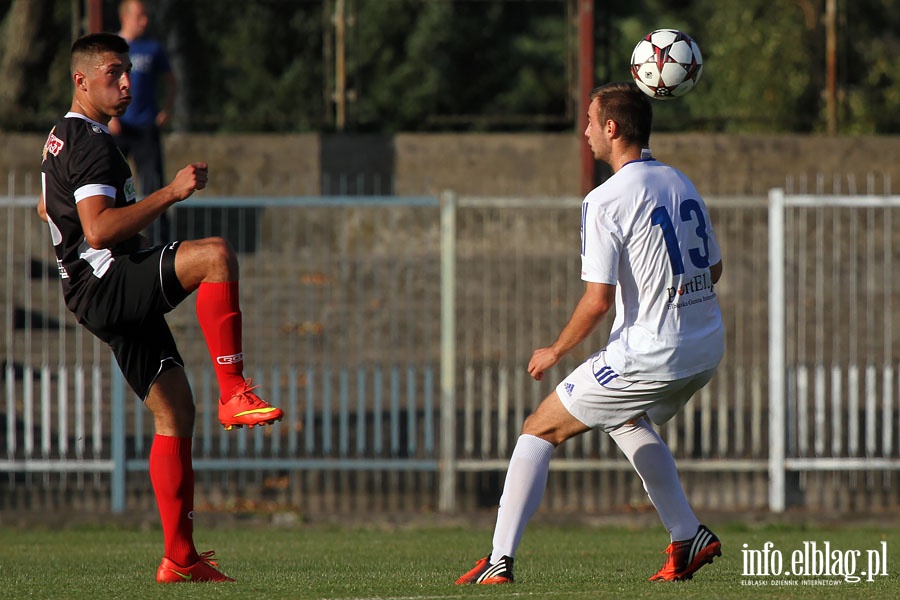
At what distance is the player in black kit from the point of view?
5.64 m

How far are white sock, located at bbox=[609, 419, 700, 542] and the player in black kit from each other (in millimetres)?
1540

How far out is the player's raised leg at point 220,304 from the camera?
5.71 metres

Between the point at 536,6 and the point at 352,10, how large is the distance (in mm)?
17679

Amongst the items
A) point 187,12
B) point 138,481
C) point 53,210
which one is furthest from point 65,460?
point 187,12

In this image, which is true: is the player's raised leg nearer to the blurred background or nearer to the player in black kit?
the player in black kit

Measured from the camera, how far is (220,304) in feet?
18.9

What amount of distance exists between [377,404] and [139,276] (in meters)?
5.19

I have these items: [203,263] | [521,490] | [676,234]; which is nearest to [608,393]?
[521,490]

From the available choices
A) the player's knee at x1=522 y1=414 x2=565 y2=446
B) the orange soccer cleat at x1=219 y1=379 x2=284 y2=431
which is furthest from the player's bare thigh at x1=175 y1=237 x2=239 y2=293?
the player's knee at x1=522 y1=414 x2=565 y2=446

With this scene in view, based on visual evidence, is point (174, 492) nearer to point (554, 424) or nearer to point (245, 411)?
point (245, 411)

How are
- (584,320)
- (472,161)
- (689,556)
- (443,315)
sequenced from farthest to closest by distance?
(472,161), (443,315), (689,556), (584,320)

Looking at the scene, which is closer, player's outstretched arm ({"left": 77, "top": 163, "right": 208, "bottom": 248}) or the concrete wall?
player's outstretched arm ({"left": 77, "top": 163, "right": 208, "bottom": 248})

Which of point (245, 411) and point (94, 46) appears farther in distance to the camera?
point (94, 46)

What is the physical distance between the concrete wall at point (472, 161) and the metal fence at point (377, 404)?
6.96ft
